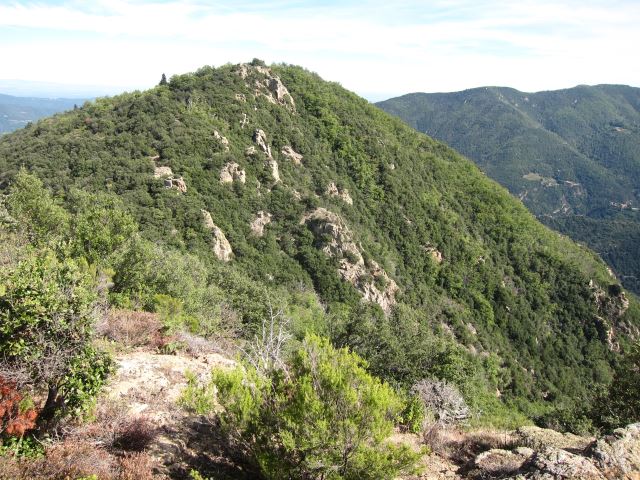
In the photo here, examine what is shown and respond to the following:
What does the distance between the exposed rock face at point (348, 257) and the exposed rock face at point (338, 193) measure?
33.8 ft

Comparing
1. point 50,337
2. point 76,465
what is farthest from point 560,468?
point 50,337

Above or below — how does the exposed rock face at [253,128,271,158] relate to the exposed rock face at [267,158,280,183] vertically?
above

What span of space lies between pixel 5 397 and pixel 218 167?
6023cm

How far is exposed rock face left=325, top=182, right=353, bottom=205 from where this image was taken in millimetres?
79625

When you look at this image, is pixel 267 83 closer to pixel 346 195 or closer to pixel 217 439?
pixel 346 195

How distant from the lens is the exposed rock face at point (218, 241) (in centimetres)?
5562

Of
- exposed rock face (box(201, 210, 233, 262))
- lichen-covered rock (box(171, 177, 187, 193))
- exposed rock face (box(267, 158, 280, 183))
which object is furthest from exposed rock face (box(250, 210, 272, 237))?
lichen-covered rock (box(171, 177, 187, 193))

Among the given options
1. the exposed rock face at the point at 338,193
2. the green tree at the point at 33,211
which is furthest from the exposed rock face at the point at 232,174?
the green tree at the point at 33,211

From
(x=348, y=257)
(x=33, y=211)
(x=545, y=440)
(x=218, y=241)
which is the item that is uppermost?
(x=33, y=211)

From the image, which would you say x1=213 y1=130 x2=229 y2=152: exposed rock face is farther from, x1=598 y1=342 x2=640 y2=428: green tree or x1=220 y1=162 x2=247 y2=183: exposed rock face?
x1=598 y1=342 x2=640 y2=428: green tree

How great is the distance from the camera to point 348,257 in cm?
6719

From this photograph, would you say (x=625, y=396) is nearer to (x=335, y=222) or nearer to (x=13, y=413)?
(x=13, y=413)

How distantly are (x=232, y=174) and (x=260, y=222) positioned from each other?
357 inches

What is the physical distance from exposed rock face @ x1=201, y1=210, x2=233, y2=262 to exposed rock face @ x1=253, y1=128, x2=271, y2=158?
2113 centimetres
